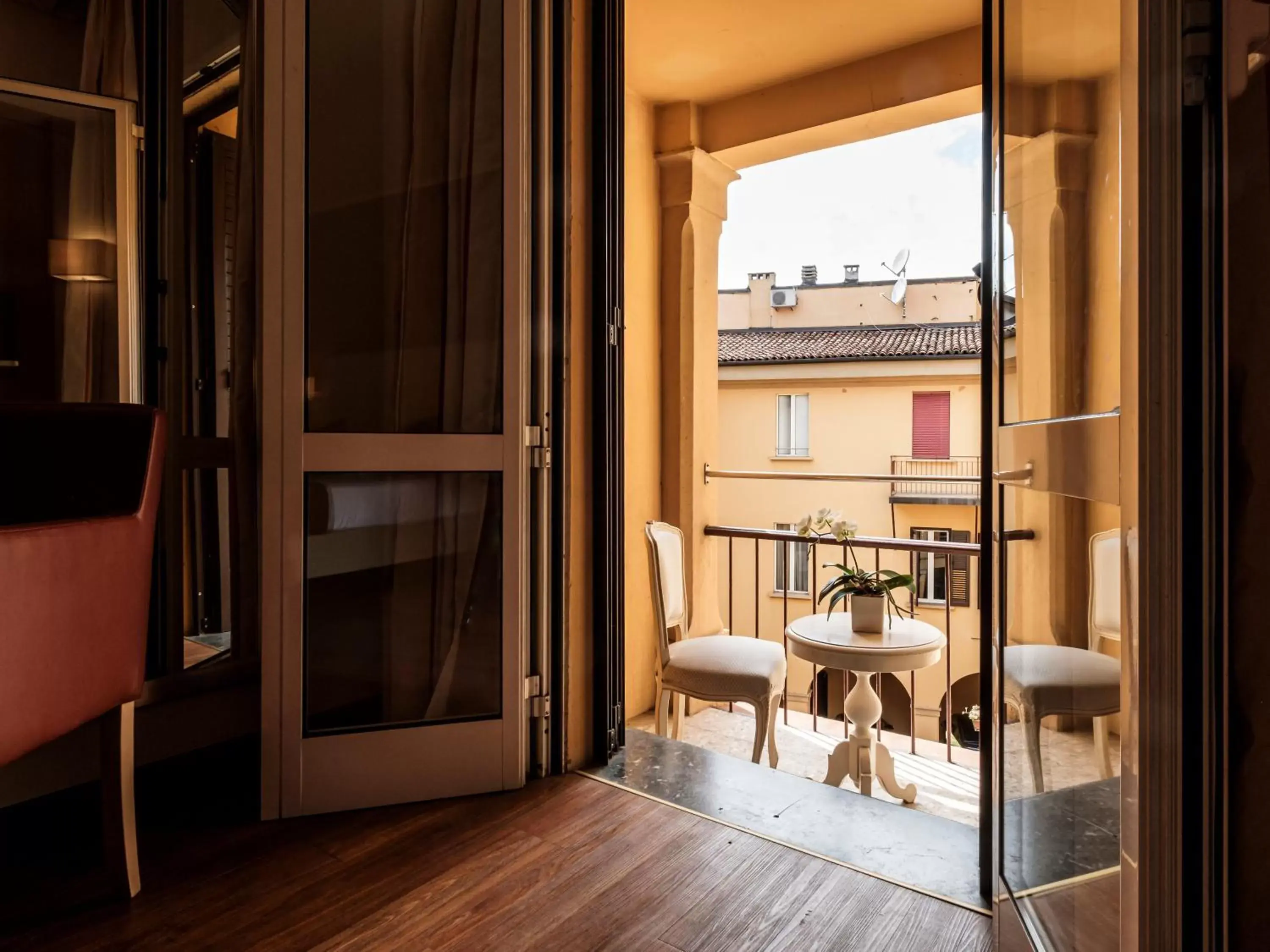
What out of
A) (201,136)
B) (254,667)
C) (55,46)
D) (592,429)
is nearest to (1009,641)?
(592,429)

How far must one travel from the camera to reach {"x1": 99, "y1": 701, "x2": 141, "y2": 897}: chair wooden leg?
1542 millimetres

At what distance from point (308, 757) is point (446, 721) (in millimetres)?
354

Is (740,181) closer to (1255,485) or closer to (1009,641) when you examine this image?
(1009,641)

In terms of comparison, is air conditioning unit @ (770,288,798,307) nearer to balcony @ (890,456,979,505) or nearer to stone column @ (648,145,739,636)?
balcony @ (890,456,979,505)

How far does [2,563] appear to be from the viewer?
1.23m

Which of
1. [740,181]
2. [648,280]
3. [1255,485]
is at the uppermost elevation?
[740,181]

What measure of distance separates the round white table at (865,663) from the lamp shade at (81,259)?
8.41 feet

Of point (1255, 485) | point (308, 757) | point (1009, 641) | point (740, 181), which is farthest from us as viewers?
point (740, 181)

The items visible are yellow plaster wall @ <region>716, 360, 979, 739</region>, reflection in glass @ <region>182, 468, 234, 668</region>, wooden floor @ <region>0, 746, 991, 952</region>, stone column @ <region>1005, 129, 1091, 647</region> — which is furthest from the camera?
yellow plaster wall @ <region>716, 360, 979, 739</region>

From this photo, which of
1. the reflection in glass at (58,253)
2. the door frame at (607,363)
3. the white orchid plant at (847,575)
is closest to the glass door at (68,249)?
the reflection in glass at (58,253)

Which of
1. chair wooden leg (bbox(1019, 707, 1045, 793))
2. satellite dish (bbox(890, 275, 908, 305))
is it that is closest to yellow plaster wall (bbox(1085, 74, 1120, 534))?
chair wooden leg (bbox(1019, 707, 1045, 793))

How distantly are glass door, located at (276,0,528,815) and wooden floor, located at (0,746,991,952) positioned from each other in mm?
207

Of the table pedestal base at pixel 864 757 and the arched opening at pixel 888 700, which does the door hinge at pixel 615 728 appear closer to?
the table pedestal base at pixel 864 757

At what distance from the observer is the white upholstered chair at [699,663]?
2.78 meters
